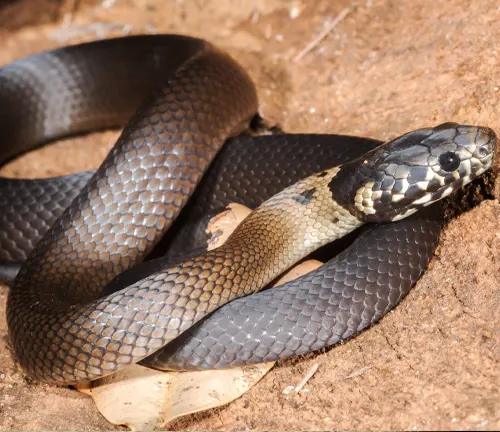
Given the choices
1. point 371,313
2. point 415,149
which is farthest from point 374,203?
point 371,313

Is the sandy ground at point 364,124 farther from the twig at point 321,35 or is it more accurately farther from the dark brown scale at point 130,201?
the dark brown scale at point 130,201

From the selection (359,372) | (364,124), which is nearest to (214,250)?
(359,372)

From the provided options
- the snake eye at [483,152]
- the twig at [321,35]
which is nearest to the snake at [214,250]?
the snake eye at [483,152]

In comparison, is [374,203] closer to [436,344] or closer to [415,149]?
[415,149]

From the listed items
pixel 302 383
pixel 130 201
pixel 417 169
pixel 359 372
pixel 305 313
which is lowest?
pixel 302 383

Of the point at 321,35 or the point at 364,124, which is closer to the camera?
the point at 364,124

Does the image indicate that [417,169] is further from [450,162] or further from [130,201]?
[130,201]
